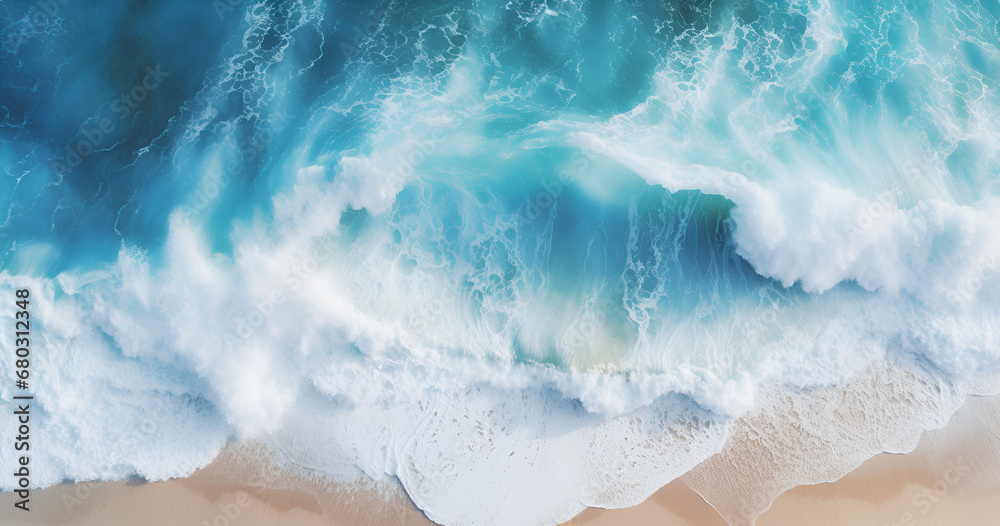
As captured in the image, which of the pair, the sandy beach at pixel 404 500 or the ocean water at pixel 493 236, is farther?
the ocean water at pixel 493 236

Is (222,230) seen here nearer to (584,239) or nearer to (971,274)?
(584,239)

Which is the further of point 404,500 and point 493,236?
point 493,236

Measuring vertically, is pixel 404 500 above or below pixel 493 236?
below

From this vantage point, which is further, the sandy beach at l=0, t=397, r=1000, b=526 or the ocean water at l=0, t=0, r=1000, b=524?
the ocean water at l=0, t=0, r=1000, b=524
